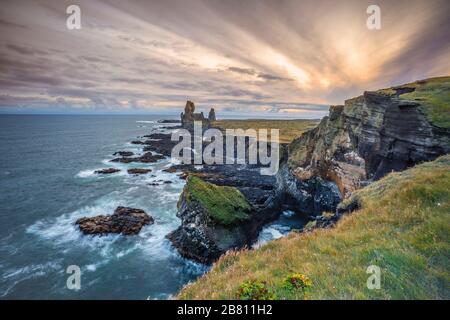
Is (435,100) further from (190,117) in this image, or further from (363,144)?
(190,117)

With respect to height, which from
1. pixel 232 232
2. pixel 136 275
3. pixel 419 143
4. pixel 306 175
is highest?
pixel 419 143

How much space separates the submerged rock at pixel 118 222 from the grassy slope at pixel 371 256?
26402 millimetres

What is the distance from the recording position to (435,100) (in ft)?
81.4

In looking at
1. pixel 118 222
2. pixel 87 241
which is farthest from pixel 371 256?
pixel 118 222

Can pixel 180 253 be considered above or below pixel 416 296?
below

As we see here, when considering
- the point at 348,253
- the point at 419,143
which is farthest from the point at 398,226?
the point at 419,143

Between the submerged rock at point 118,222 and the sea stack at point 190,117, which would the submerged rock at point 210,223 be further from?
the sea stack at point 190,117

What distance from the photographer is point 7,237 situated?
32.0 m

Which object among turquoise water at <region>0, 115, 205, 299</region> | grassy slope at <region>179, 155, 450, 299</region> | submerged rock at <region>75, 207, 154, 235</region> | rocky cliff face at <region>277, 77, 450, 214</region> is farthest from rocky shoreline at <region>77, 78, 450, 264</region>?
grassy slope at <region>179, 155, 450, 299</region>

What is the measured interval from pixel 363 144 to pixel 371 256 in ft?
86.5

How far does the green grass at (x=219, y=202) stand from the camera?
26.9 meters

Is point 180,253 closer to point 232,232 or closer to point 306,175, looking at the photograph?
point 232,232
